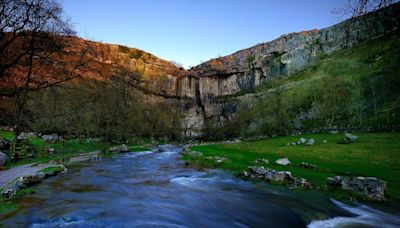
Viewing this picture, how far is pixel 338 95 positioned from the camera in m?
63.4

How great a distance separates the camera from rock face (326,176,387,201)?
12.5m

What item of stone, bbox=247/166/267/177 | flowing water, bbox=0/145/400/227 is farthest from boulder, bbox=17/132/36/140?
stone, bbox=247/166/267/177

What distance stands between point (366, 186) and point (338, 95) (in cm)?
5620

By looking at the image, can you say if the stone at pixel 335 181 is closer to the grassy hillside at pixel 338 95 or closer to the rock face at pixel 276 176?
the rock face at pixel 276 176

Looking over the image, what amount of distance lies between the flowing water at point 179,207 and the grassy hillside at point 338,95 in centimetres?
3675

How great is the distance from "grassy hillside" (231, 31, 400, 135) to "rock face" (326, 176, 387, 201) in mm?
33653

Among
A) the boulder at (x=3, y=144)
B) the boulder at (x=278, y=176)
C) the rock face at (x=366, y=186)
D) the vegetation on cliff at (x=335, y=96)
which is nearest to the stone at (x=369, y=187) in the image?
the rock face at (x=366, y=186)

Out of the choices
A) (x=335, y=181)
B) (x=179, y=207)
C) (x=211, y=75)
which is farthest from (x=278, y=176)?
(x=211, y=75)

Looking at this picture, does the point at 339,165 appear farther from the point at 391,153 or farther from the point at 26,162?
the point at 26,162

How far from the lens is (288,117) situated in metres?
70.4

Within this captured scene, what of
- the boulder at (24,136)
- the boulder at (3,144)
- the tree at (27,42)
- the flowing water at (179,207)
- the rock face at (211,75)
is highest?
the rock face at (211,75)

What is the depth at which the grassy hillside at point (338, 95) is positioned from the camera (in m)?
51.6

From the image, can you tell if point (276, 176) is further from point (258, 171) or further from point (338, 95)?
point (338, 95)

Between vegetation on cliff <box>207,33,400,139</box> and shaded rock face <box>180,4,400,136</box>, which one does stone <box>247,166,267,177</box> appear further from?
shaded rock face <box>180,4,400,136</box>
